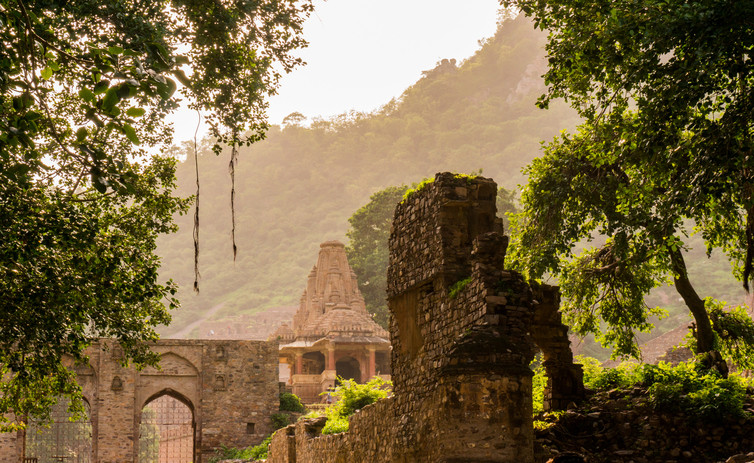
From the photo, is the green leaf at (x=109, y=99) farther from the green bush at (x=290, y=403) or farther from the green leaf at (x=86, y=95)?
the green bush at (x=290, y=403)

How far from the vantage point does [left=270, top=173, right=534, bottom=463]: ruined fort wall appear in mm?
9453

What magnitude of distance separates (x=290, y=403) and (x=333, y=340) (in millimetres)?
5707

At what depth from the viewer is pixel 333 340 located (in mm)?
37250

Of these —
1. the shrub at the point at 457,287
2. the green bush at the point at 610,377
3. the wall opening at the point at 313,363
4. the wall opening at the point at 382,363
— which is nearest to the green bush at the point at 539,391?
the green bush at the point at 610,377

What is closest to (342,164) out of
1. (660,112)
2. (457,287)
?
(457,287)

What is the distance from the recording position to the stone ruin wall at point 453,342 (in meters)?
9.45

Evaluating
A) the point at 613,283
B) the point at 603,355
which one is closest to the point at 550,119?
the point at 603,355

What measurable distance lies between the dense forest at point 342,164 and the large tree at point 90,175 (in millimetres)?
77486

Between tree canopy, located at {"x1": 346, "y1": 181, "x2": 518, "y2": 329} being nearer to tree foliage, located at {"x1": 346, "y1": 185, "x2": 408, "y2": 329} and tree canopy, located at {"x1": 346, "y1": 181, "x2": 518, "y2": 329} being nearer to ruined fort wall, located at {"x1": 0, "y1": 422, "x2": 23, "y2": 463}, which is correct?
tree foliage, located at {"x1": 346, "y1": 185, "x2": 408, "y2": 329}

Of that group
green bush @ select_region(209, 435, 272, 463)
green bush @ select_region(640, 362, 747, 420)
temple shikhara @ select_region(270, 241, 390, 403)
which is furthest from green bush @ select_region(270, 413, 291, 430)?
green bush @ select_region(640, 362, 747, 420)

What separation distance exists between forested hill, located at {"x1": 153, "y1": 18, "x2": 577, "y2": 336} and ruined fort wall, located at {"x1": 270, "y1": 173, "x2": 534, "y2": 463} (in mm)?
78957

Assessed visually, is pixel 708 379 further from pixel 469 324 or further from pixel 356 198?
pixel 356 198

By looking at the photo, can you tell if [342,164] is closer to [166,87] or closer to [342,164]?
[342,164]

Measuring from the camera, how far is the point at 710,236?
13.0 m
